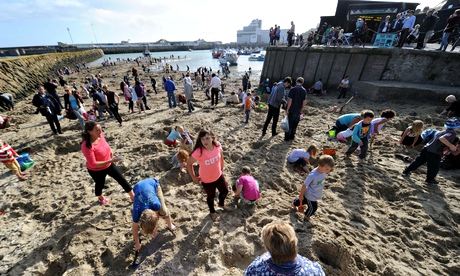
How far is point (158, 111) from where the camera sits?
11.6m

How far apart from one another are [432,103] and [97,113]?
619 inches

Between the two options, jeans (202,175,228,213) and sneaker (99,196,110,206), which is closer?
jeans (202,175,228,213)

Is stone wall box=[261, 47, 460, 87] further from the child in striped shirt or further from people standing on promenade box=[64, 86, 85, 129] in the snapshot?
the child in striped shirt

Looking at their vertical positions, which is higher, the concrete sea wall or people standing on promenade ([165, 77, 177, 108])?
the concrete sea wall

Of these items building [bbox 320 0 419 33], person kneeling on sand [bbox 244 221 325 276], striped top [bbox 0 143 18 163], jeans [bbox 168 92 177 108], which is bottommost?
jeans [bbox 168 92 177 108]

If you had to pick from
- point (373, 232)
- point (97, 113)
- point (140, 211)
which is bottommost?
point (97, 113)

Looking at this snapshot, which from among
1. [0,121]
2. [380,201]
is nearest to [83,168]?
[0,121]

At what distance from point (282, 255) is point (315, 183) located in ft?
7.42

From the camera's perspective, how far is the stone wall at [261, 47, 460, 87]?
10.9 metres

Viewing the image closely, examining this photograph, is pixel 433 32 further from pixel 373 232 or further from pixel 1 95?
pixel 1 95

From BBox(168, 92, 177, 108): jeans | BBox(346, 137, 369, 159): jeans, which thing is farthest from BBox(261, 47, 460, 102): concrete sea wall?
BBox(168, 92, 177, 108): jeans

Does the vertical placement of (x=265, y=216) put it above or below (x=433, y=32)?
below

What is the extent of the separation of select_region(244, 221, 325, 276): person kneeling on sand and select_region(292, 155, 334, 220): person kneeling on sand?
188 cm

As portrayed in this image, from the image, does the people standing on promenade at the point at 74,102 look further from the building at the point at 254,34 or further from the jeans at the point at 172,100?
the building at the point at 254,34
